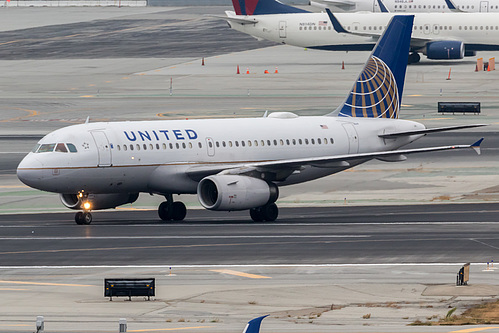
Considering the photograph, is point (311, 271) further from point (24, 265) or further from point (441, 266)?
point (24, 265)

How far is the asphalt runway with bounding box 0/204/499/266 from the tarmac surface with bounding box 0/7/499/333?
0.07m

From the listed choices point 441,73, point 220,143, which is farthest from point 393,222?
point 441,73

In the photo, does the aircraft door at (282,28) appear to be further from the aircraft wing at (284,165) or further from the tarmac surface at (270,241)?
the aircraft wing at (284,165)

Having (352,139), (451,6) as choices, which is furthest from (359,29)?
A: (352,139)

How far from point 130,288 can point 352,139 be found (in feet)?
67.9

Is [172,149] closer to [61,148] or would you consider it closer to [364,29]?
[61,148]

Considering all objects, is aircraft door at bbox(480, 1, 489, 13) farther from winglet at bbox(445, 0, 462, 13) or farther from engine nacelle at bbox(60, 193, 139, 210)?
engine nacelle at bbox(60, 193, 139, 210)

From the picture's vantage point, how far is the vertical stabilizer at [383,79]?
164 ft

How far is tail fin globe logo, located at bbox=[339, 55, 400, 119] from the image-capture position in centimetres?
4984

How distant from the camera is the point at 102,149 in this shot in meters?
41.8

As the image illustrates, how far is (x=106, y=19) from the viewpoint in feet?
594

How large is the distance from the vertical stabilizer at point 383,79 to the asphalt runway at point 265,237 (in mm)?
4343

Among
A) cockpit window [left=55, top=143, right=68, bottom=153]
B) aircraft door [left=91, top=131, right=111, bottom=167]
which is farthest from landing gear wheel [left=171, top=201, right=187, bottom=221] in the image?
cockpit window [left=55, top=143, right=68, bottom=153]

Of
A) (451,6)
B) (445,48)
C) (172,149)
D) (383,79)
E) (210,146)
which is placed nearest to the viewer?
(172,149)
